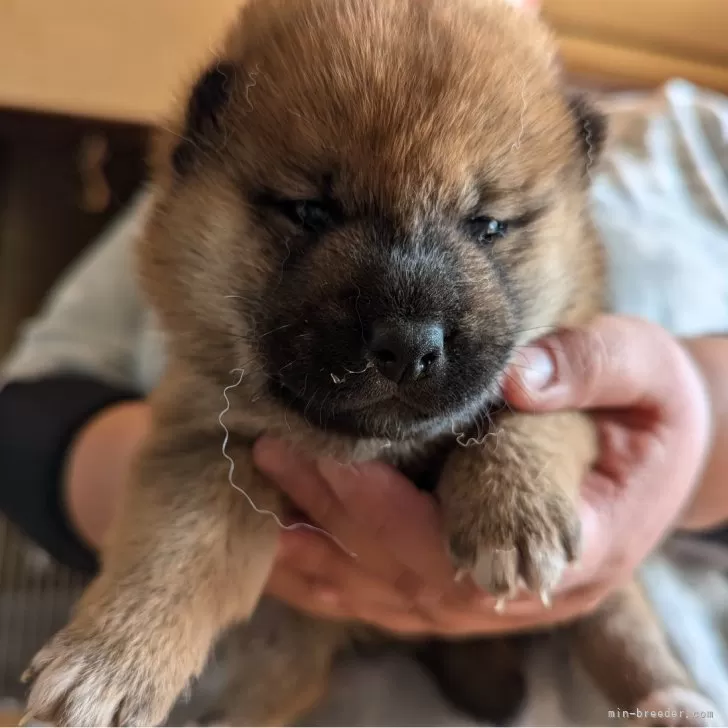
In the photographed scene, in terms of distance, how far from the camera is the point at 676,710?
1.07m

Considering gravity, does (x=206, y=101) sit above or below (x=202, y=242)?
above

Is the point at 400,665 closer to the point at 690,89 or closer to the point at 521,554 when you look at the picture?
the point at 521,554

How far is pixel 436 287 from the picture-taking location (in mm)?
785

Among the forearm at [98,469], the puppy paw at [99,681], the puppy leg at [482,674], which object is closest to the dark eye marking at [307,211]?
the puppy paw at [99,681]

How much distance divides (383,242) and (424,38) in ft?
0.88

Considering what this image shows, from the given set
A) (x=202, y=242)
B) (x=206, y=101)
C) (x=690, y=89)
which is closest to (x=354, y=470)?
(x=202, y=242)

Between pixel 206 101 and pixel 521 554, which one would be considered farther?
pixel 206 101

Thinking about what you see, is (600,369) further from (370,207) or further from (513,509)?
(370,207)

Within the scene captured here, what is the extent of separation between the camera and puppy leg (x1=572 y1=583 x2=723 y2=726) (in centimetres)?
108

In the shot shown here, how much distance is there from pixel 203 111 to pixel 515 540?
2.32 feet

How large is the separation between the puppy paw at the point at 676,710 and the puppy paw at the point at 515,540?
0.39 m

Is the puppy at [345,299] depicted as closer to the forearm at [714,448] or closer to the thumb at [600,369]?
the thumb at [600,369]

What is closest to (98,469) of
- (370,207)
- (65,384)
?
(65,384)

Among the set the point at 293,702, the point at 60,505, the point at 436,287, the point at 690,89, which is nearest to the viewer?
the point at 436,287
